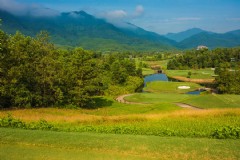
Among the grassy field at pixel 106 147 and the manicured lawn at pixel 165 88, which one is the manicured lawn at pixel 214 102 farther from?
the grassy field at pixel 106 147

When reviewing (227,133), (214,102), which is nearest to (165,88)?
(214,102)

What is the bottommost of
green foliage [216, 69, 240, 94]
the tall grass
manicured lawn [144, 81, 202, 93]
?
manicured lawn [144, 81, 202, 93]

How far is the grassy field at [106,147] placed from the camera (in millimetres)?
13920

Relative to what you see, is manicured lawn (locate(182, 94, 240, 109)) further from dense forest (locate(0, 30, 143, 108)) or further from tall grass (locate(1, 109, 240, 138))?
tall grass (locate(1, 109, 240, 138))

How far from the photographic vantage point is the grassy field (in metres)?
13.9

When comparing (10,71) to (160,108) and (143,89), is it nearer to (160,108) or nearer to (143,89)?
(160,108)

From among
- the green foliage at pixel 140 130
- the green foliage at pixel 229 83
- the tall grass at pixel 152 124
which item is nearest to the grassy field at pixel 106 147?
the green foliage at pixel 140 130

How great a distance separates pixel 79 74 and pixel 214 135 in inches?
1725

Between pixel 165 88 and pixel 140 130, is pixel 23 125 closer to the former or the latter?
pixel 140 130

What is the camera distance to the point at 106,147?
49.9ft

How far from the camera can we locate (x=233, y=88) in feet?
347

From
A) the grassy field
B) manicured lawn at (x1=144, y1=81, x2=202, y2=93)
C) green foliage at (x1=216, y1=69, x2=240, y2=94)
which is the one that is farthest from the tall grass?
manicured lawn at (x1=144, y1=81, x2=202, y2=93)

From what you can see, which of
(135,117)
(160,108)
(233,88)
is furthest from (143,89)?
(135,117)

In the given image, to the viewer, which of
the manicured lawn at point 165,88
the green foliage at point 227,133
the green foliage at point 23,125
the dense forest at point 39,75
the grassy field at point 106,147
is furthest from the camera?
the manicured lawn at point 165,88
